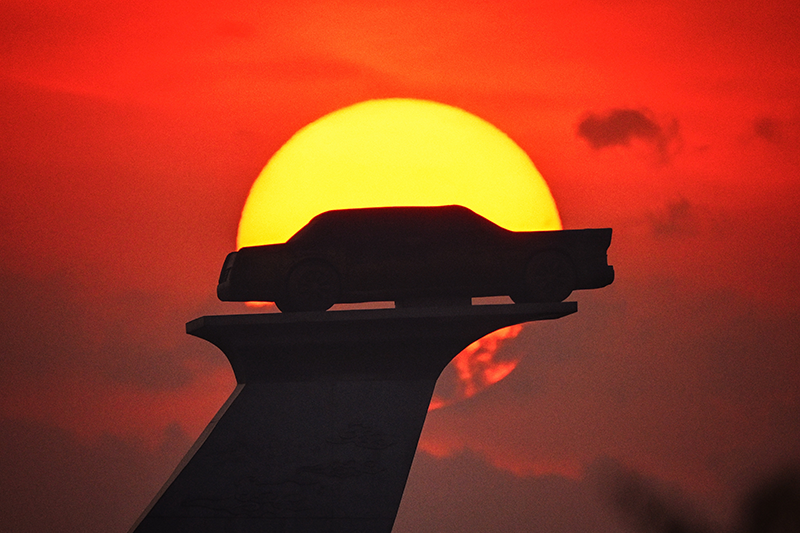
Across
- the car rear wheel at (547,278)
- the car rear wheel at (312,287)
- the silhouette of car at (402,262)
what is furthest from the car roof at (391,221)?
the car rear wheel at (547,278)

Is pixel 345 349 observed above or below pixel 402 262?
below

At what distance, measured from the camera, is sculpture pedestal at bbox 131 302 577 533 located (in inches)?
396

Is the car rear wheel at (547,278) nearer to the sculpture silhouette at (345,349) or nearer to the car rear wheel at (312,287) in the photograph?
the sculpture silhouette at (345,349)

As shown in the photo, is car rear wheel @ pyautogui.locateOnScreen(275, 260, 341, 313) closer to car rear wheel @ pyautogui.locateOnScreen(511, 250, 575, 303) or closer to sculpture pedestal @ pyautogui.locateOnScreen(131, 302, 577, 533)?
sculpture pedestal @ pyautogui.locateOnScreen(131, 302, 577, 533)

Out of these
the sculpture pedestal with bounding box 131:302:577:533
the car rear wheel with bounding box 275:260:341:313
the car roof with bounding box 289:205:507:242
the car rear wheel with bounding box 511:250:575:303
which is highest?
the car roof with bounding box 289:205:507:242

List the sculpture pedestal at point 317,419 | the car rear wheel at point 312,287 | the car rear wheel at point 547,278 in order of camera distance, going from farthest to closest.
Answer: the car rear wheel at point 547,278
the car rear wheel at point 312,287
the sculpture pedestal at point 317,419

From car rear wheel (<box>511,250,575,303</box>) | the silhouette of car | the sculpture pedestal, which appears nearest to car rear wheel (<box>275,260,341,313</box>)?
the silhouette of car

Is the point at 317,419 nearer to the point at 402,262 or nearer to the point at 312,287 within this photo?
the point at 312,287

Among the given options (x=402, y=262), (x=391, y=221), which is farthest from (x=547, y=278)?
(x=391, y=221)

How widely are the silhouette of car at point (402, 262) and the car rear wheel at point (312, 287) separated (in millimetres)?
11

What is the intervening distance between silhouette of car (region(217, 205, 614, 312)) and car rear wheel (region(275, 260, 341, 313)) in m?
0.01

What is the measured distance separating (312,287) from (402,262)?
99 centimetres

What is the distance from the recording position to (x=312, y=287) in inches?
413

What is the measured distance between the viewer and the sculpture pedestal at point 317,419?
10.1 meters
